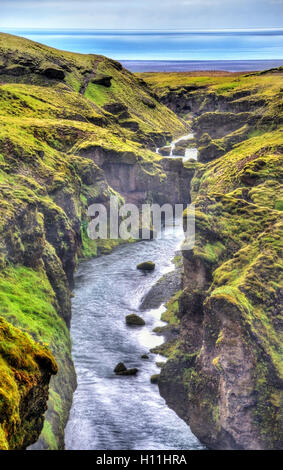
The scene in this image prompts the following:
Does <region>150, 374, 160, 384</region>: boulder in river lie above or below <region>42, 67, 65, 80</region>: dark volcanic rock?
below

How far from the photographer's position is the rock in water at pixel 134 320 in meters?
61.6

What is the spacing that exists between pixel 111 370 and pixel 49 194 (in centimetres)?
3205

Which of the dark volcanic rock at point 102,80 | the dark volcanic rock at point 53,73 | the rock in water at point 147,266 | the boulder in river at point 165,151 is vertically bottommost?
the rock in water at point 147,266

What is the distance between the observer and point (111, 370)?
169 feet

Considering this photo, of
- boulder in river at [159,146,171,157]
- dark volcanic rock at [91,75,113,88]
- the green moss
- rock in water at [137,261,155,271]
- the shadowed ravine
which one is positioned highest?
dark volcanic rock at [91,75,113,88]

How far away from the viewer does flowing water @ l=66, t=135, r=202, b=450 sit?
41719 millimetres

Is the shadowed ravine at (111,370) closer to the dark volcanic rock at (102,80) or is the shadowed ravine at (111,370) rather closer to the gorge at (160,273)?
the gorge at (160,273)

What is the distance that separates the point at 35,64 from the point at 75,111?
38381 millimetres

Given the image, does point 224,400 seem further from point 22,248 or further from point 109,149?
point 109,149

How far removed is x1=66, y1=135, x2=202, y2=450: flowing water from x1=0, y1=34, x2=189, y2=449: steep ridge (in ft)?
6.54

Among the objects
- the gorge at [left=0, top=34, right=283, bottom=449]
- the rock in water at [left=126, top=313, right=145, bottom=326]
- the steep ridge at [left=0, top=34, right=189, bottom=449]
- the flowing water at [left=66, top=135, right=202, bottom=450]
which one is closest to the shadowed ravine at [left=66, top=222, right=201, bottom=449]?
the flowing water at [left=66, top=135, right=202, bottom=450]

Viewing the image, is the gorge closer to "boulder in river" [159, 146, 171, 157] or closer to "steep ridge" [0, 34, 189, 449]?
"steep ridge" [0, 34, 189, 449]

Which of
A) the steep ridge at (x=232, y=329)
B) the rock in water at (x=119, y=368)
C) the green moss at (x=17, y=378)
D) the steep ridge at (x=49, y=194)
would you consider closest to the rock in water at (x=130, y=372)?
the rock in water at (x=119, y=368)
